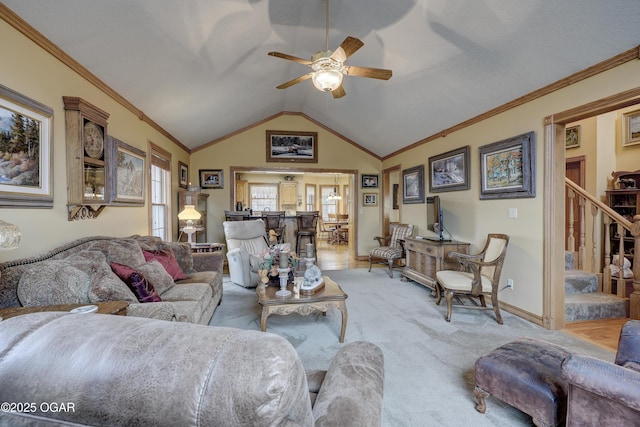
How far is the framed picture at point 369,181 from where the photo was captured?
7.08 m

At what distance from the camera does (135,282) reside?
6.84 feet

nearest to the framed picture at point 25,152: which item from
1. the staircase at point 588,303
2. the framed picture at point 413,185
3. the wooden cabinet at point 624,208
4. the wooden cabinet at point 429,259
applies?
the wooden cabinet at point 429,259

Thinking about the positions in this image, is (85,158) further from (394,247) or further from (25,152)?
(394,247)

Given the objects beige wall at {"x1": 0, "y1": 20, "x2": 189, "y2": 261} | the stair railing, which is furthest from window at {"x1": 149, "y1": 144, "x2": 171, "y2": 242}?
the stair railing

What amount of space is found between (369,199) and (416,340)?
4.72 meters

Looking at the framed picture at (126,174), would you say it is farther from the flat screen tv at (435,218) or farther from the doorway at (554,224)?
the doorway at (554,224)

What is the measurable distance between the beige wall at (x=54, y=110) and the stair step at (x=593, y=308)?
483 cm

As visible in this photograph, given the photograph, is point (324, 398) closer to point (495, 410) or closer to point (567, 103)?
point (495, 410)

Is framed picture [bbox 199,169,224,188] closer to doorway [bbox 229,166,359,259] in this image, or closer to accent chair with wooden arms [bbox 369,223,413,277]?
doorway [bbox 229,166,359,259]

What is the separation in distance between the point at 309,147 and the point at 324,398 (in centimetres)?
628

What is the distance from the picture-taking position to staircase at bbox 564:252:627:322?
3.08 meters

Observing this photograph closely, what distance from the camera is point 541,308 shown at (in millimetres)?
3033

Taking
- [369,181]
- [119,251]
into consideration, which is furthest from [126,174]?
[369,181]

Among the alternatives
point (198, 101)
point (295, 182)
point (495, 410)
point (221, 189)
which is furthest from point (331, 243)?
point (495, 410)
